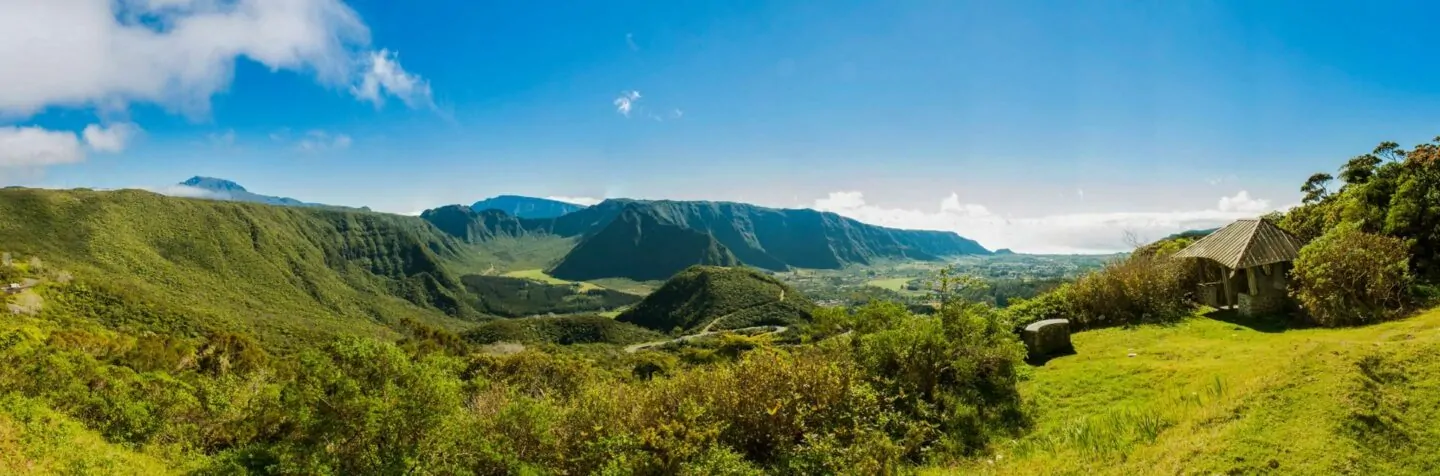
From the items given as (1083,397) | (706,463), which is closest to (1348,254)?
(1083,397)

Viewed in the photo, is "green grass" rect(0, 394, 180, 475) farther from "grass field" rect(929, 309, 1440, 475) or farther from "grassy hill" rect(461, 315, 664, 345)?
"grassy hill" rect(461, 315, 664, 345)

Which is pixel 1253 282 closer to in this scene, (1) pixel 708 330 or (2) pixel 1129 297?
(2) pixel 1129 297

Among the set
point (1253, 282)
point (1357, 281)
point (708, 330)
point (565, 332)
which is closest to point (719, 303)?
point (708, 330)

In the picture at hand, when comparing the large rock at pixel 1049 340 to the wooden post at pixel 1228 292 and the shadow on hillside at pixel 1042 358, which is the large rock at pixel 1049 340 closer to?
the shadow on hillside at pixel 1042 358

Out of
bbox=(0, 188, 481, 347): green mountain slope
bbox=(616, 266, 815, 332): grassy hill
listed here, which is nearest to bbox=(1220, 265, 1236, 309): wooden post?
bbox=(616, 266, 815, 332): grassy hill

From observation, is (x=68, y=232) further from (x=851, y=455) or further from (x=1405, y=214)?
(x=1405, y=214)

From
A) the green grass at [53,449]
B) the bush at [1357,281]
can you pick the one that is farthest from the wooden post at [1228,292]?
the green grass at [53,449]

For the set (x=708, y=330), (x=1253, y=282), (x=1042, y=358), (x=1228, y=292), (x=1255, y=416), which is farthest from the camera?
(x=708, y=330)
